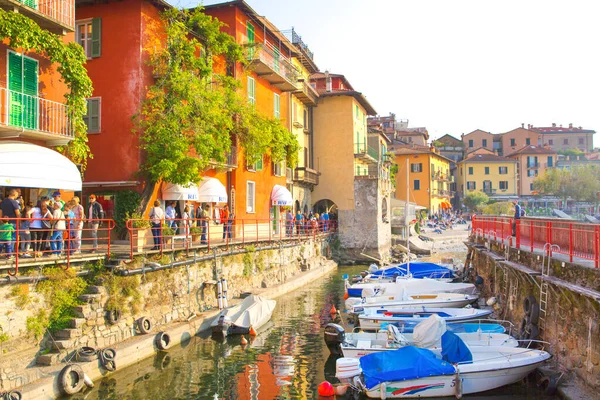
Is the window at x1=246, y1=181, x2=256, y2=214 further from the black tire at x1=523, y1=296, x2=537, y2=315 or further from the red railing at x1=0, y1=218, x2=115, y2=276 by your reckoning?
the black tire at x1=523, y1=296, x2=537, y2=315

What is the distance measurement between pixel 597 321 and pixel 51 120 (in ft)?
55.3

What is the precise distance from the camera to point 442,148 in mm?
111375

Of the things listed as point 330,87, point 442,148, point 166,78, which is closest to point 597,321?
point 166,78

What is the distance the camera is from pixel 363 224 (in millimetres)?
45969

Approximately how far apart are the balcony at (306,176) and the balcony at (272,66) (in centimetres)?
→ 697

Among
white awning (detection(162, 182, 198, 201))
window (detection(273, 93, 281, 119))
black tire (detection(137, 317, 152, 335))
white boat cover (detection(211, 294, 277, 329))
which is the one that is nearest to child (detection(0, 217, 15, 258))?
black tire (detection(137, 317, 152, 335))

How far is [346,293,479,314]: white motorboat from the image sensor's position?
21719 mm

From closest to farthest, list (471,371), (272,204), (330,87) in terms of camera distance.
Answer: (471,371), (272,204), (330,87)

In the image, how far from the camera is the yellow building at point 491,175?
327 feet

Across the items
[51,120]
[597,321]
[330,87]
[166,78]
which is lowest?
[597,321]

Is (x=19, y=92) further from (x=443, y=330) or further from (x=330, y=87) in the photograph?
(x=330, y=87)

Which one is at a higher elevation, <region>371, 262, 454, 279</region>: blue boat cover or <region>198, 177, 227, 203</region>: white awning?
<region>198, 177, 227, 203</region>: white awning

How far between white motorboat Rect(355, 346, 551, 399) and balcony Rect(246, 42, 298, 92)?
71.3 feet

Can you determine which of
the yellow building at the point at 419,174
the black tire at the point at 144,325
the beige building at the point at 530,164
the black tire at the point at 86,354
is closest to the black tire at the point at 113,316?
the black tire at the point at 144,325
